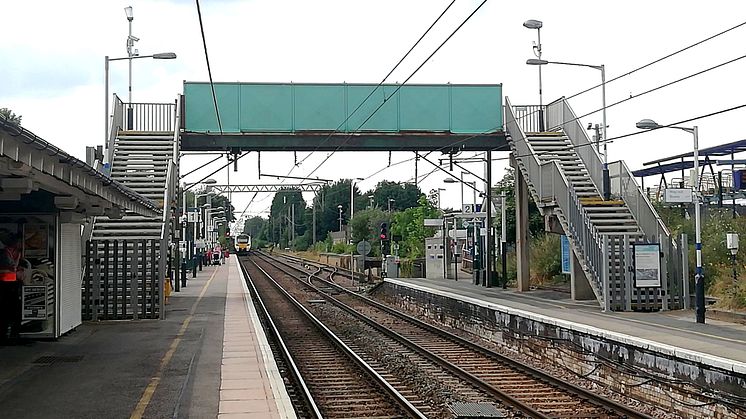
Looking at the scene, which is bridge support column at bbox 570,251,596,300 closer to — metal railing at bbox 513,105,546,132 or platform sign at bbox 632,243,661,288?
platform sign at bbox 632,243,661,288

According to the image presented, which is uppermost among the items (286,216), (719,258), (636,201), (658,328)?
(286,216)

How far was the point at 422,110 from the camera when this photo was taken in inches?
1229

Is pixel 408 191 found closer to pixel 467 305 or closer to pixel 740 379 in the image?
pixel 467 305

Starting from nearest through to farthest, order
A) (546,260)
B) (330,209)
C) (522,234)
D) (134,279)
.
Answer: (134,279), (522,234), (546,260), (330,209)

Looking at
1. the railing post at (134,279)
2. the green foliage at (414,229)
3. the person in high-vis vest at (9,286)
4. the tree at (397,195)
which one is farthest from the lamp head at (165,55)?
the tree at (397,195)

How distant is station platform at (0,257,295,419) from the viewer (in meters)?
10.7

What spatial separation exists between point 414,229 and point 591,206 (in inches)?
1322

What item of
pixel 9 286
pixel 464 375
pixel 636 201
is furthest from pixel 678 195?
pixel 9 286

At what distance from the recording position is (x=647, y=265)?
890 inches

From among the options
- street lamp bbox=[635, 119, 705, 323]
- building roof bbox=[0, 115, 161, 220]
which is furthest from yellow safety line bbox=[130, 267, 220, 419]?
street lamp bbox=[635, 119, 705, 323]

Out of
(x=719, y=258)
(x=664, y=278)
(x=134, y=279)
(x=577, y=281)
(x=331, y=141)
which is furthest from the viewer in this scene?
(x=331, y=141)

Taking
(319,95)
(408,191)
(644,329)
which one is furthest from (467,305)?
(408,191)

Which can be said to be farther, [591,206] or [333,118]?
[333,118]

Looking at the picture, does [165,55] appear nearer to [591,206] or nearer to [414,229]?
[591,206]
